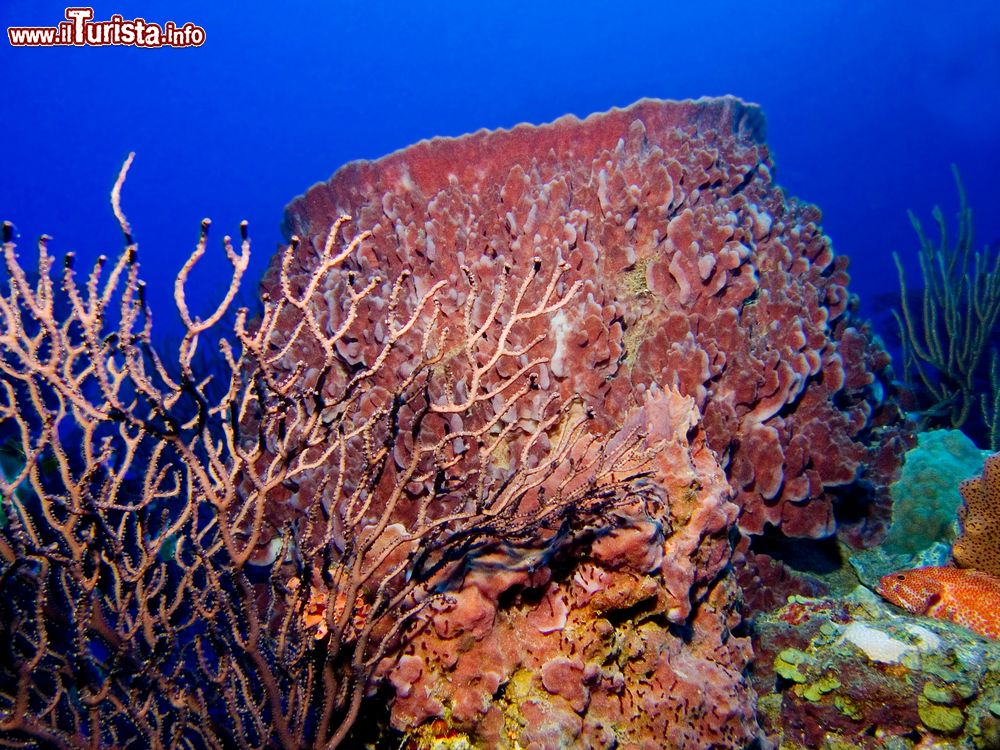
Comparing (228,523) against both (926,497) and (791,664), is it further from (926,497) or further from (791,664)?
(926,497)

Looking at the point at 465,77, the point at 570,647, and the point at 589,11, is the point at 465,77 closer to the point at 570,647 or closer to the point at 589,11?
the point at 589,11

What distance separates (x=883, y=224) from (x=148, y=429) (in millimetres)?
78439

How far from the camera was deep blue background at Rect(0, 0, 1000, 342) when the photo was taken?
5834 cm

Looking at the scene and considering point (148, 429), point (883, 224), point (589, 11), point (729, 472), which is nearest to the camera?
point (148, 429)

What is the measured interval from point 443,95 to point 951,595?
113315 mm

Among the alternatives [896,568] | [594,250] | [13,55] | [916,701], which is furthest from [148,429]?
[13,55]

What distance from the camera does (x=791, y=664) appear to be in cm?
298

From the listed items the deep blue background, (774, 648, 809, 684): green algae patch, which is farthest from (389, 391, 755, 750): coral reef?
the deep blue background

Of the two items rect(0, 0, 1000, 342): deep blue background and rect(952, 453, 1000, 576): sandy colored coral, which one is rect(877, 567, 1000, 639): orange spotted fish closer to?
rect(952, 453, 1000, 576): sandy colored coral

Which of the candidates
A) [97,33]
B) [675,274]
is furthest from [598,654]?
[97,33]

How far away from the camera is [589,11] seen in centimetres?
9512

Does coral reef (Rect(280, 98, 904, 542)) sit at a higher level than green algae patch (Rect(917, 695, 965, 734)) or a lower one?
higher

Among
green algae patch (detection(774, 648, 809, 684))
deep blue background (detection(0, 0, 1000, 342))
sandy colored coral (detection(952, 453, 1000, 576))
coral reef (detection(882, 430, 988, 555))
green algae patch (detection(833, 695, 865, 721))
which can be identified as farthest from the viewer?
deep blue background (detection(0, 0, 1000, 342))

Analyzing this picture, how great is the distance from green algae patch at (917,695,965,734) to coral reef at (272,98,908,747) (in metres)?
0.91
